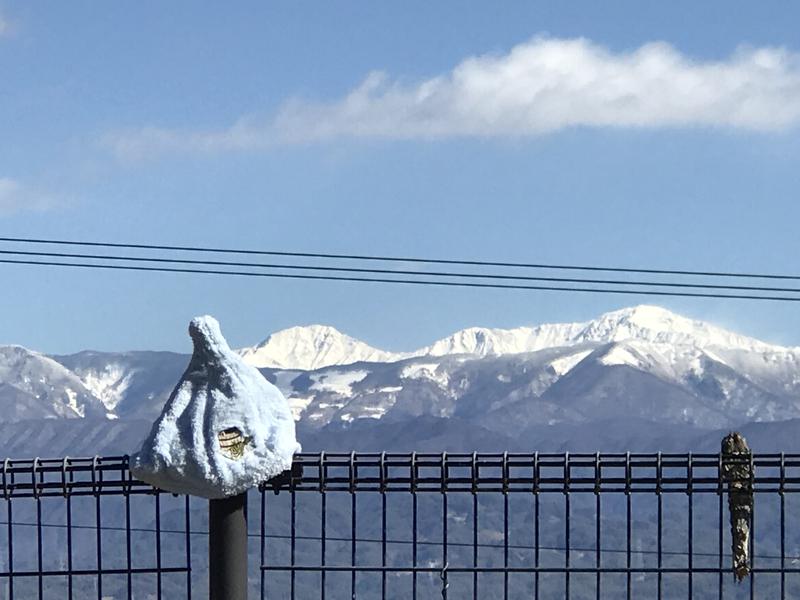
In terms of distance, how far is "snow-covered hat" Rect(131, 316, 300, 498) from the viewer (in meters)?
8.96

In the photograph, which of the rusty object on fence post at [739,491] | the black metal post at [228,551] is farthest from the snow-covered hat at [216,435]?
the rusty object on fence post at [739,491]

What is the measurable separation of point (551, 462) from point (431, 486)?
794 mm

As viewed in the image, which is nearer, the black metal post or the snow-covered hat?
the snow-covered hat

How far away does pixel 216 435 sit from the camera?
9.00 m

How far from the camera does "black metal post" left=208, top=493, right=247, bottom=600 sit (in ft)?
30.3

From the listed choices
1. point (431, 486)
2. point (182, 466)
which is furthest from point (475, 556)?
point (182, 466)

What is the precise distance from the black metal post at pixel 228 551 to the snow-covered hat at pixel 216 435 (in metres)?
0.20

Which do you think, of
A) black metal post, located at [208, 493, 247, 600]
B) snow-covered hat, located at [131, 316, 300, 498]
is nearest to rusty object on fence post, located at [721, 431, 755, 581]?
snow-covered hat, located at [131, 316, 300, 498]

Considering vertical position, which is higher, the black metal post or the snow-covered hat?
the snow-covered hat

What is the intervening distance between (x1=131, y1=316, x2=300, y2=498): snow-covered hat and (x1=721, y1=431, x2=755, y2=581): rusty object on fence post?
2540mm

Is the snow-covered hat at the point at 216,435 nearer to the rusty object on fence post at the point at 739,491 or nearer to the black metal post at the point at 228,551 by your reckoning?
the black metal post at the point at 228,551

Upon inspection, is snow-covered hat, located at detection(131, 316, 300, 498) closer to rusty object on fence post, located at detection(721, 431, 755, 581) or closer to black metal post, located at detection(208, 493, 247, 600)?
black metal post, located at detection(208, 493, 247, 600)

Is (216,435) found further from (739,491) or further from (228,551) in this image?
(739,491)

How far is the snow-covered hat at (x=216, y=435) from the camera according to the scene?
896cm
